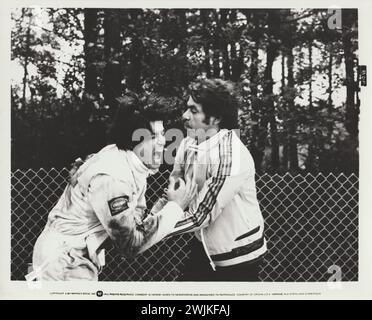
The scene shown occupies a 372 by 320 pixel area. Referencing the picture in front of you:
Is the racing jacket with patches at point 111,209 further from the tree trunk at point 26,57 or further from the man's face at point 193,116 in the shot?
the tree trunk at point 26,57

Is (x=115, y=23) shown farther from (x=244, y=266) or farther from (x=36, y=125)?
(x=244, y=266)

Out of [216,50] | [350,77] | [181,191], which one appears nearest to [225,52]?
[216,50]

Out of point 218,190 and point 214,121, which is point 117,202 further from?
point 214,121

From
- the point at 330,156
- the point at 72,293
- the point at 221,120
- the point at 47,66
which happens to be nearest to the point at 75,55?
the point at 47,66

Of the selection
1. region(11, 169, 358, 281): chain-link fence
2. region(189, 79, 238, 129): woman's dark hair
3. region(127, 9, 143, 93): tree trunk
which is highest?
region(127, 9, 143, 93): tree trunk

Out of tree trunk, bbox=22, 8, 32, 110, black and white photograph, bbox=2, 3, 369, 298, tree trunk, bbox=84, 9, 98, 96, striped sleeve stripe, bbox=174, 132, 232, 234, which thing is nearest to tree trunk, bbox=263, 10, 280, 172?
black and white photograph, bbox=2, 3, 369, 298

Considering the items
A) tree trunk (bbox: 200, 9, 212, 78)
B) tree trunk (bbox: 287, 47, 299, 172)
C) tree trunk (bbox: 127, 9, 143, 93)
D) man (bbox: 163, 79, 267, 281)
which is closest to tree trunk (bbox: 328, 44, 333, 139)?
tree trunk (bbox: 287, 47, 299, 172)

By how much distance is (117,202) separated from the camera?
12.2 ft

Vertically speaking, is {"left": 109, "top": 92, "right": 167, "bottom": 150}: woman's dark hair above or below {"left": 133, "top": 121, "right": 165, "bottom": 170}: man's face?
above

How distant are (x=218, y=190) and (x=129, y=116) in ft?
2.57

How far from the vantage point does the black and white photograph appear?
3.75 metres

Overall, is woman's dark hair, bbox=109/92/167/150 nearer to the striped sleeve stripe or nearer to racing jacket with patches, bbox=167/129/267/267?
racing jacket with patches, bbox=167/129/267/267

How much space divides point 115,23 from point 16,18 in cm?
67

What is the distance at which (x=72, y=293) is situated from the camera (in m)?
3.81
